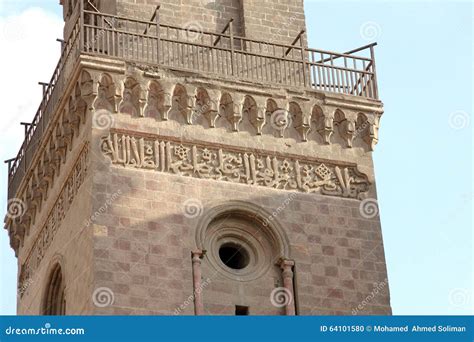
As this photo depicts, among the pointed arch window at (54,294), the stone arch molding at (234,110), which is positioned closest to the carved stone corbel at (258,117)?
the stone arch molding at (234,110)

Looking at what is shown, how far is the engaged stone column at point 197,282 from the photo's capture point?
2681 cm

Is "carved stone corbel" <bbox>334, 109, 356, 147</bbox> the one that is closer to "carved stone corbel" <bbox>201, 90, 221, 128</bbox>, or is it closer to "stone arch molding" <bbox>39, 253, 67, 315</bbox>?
"carved stone corbel" <bbox>201, 90, 221, 128</bbox>

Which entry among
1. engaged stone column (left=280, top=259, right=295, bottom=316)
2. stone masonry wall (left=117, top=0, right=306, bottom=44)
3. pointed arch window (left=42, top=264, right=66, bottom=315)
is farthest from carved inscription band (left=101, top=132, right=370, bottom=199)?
stone masonry wall (left=117, top=0, right=306, bottom=44)

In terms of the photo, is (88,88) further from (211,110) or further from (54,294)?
(54,294)

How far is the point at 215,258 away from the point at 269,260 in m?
0.99

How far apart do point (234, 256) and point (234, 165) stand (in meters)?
1.58

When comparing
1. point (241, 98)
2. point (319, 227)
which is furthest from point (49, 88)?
point (319, 227)

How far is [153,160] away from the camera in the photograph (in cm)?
2791

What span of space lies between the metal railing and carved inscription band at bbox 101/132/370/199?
145cm

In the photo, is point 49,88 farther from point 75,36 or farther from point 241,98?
point 241,98

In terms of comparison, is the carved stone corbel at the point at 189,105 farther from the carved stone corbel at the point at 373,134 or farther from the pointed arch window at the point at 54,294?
the pointed arch window at the point at 54,294

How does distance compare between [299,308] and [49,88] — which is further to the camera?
[49,88]

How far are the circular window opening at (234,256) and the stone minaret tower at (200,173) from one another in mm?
28

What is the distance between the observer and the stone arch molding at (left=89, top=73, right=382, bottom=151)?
92.6 feet
